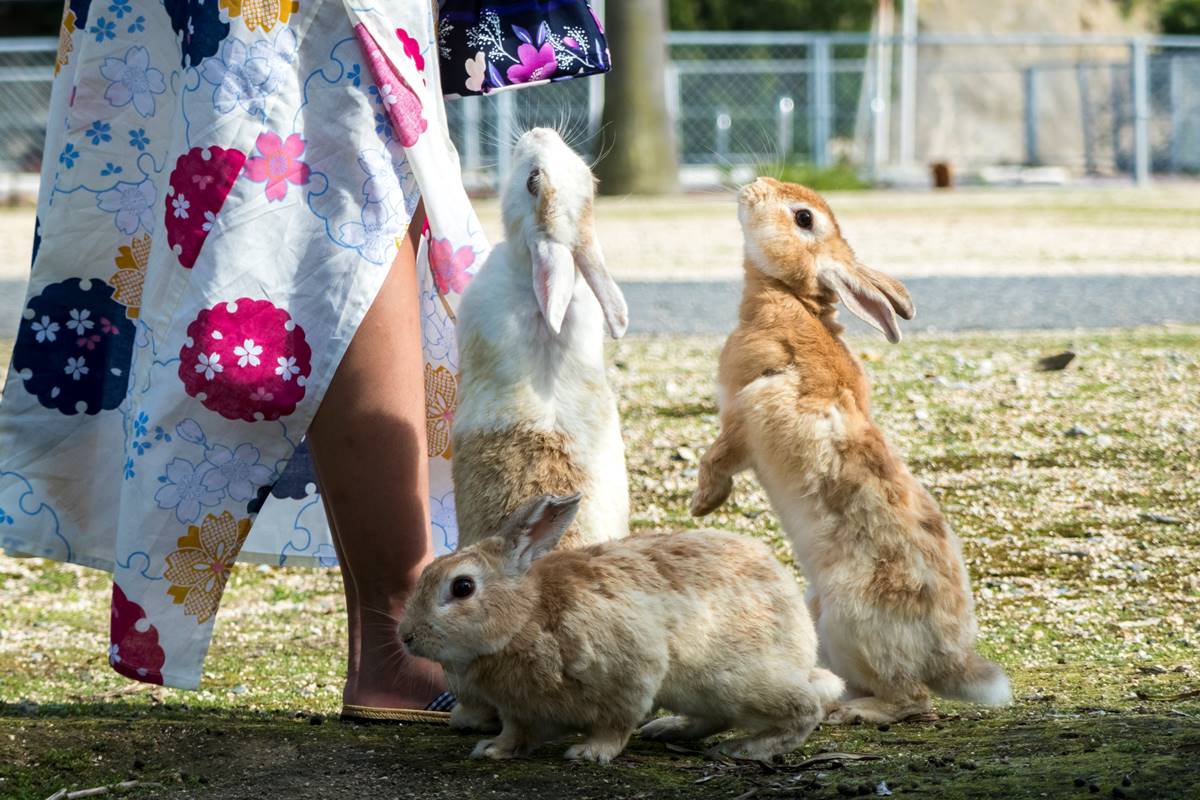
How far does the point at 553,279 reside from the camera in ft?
9.66

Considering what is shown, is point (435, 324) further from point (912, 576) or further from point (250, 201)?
point (912, 576)

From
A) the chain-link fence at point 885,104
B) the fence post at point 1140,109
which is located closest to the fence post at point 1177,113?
the chain-link fence at point 885,104

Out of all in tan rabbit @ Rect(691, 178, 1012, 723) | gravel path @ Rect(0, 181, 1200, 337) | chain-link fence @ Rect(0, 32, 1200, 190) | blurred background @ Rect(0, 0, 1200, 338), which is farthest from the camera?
chain-link fence @ Rect(0, 32, 1200, 190)

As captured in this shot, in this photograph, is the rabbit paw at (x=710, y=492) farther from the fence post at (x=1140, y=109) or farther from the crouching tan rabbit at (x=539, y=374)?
the fence post at (x=1140, y=109)

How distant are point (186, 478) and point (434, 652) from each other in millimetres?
622

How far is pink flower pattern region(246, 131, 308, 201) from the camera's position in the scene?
2873mm

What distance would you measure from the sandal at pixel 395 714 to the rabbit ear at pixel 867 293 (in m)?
1.14

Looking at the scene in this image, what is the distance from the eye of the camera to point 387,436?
2.98m

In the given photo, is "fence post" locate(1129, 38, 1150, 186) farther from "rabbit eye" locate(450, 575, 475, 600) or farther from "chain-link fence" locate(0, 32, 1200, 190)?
"rabbit eye" locate(450, 575, 475, 600)

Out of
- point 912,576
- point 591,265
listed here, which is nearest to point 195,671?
point 591,265

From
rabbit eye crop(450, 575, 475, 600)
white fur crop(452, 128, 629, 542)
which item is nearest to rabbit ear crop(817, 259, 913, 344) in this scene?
white fur crop(452, 128, 629, 542)

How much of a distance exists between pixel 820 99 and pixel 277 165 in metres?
17.3

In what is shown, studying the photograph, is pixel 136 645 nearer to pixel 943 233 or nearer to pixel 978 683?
pixel 978 683

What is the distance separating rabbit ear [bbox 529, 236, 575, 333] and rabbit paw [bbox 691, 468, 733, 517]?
1.67 ft
